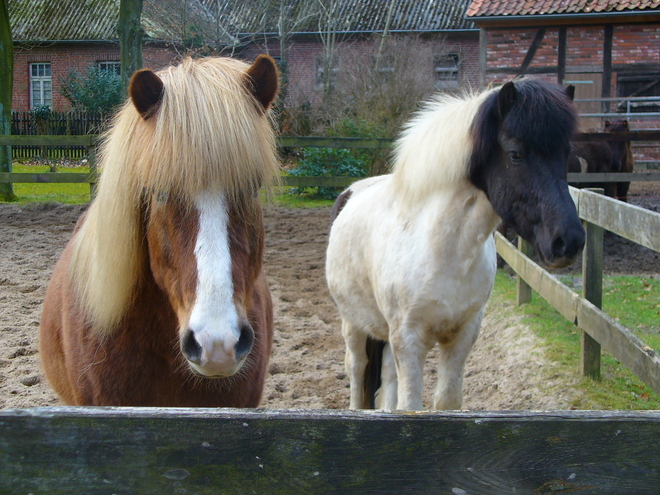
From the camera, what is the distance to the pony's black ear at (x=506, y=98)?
292 cm

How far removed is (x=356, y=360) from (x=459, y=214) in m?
1.46

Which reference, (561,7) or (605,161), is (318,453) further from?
(561,7)

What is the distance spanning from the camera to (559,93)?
9.95 feet

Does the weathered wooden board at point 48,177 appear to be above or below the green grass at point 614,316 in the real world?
above

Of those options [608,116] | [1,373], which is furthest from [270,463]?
[608,116]

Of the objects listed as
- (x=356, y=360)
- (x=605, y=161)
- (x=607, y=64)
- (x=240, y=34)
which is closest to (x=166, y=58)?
(x=240, y=34)

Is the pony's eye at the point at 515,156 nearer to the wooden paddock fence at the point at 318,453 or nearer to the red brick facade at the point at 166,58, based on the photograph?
the wooden paddock fence at the point at 318,453

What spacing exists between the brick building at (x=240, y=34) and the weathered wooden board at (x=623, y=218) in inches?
655

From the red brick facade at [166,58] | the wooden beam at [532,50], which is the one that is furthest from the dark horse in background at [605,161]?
the red brick facade at [166,58]

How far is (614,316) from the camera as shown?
549cm

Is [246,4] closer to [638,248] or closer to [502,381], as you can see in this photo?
[638,248]

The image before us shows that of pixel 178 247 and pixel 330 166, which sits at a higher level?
pixel 330 166

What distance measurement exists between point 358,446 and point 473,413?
24 cm

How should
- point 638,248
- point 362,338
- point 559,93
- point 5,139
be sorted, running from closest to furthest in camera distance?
point 559,93 → point 362,338 → point 638,248 → point 5,139
